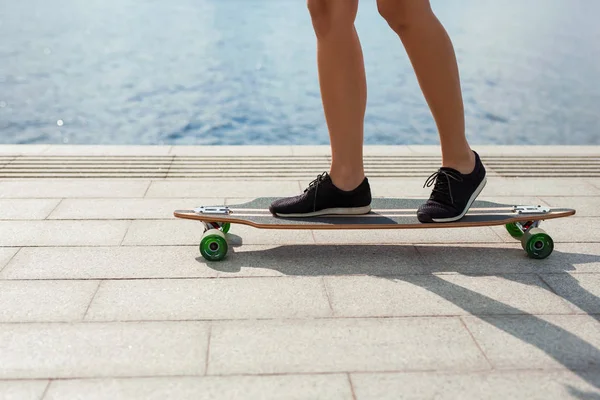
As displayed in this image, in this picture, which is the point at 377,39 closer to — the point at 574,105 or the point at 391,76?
the point at 391,76

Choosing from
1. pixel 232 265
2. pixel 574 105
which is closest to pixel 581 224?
pixel 232 265

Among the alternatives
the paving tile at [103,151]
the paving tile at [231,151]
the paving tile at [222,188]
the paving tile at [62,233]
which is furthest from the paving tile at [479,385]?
the paving tile at [103,151]

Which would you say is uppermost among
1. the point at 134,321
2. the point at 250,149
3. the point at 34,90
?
the point at 134,321

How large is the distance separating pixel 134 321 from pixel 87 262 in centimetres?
55

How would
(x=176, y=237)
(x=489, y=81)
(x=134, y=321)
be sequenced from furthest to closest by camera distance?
(x=489, y=81)
(x=176, y=237)
(x=134, y=321)

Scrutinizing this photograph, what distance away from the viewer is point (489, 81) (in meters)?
14.1

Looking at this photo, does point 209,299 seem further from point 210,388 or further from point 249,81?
point 249,81

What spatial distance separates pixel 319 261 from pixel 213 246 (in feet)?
1.24

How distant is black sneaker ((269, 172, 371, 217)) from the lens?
9.26 ft

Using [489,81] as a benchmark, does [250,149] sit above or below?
above

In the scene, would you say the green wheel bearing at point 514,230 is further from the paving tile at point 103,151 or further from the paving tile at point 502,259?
the paving tile at point 103,151

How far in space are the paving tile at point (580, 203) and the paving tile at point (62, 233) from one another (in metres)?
1.91

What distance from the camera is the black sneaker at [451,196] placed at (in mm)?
2748

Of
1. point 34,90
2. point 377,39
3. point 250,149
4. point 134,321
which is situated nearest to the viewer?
point 134,321
